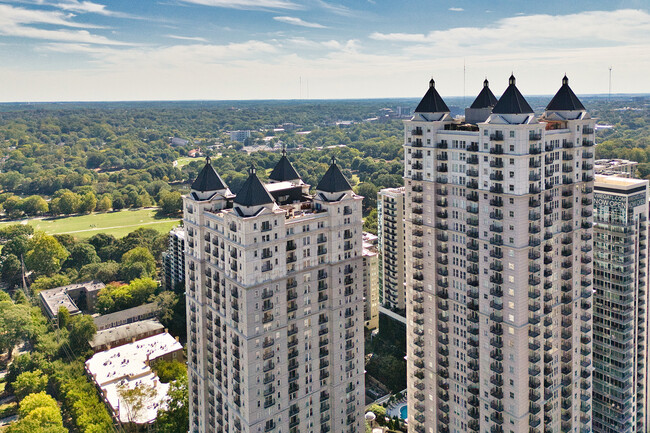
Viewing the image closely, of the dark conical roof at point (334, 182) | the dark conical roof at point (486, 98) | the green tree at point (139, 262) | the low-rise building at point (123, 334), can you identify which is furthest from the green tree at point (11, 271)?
the dark conical roof at point (486, 98)

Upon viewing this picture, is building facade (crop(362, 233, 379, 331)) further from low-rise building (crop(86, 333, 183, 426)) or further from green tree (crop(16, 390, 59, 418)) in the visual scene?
green tree (crop(16, 390, 59, 418))

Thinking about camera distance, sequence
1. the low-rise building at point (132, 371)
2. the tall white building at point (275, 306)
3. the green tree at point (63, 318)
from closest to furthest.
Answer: the tall white building at point (275, 306)
the low-rise building at point (132, 371)
the green tree at point (63, 318)

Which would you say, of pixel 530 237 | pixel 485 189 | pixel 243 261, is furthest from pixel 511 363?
pixel 243 261

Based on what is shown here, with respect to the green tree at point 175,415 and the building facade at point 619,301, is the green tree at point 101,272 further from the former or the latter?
the building facade at point 619,301

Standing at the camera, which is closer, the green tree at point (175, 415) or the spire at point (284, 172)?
the spire at point (284, 172)

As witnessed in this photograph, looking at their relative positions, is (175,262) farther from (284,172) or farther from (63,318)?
(284,172)

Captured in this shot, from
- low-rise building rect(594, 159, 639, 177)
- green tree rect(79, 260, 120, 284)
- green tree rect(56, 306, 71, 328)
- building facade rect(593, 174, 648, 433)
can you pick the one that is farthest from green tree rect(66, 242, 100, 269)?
building facade rect(593, 174, 648, 433)
